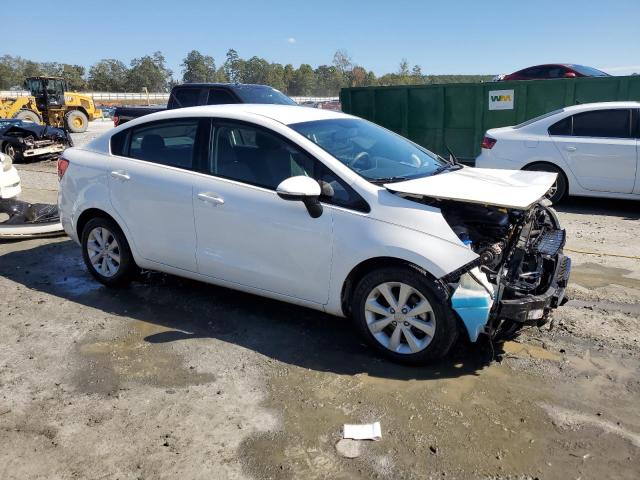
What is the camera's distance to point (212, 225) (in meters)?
4.49

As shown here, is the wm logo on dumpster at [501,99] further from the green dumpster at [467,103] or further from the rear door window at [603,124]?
the rear door window at [603,124]

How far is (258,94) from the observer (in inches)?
412

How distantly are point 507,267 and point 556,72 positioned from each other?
42.2 ft

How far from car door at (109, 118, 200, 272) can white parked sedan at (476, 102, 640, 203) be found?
5411 mm

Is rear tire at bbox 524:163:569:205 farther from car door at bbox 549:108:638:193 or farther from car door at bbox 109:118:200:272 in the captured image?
→ car door at bbox 109:118:200:272

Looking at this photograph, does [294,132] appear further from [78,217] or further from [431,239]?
[78,217]

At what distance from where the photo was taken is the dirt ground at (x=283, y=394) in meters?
2.95

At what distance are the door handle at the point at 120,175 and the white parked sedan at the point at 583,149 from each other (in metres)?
5.73

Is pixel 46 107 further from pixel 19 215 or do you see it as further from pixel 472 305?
pixel 472 305

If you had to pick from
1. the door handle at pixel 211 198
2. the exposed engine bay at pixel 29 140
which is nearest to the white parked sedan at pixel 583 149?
the door handle at pixel 211 198

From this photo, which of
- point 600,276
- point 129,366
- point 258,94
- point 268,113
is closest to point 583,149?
point 600,276

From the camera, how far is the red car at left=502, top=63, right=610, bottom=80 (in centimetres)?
1439

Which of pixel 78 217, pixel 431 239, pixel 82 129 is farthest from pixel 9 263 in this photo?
pixel 82 129

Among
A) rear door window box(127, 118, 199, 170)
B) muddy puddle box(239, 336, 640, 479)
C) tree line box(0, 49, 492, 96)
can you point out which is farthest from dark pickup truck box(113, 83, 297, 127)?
tree line box(0, 49, 492, 96)
